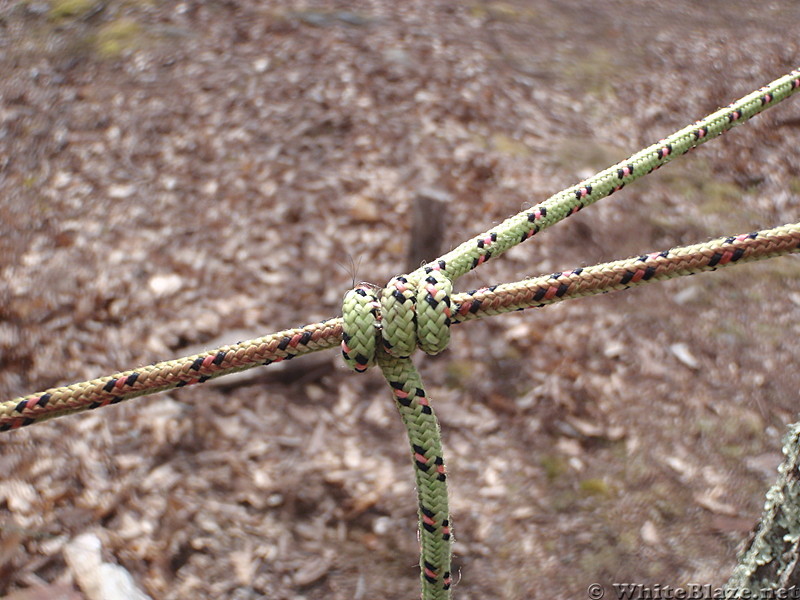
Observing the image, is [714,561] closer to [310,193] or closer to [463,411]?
[463,411]

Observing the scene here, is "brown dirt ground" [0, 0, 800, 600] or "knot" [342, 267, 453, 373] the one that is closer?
"knot" [342, 267, 453, 373]

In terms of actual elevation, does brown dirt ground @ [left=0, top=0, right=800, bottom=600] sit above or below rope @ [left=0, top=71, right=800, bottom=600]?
below

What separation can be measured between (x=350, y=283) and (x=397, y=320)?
3.31 ft

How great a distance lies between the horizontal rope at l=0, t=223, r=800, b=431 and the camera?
0.74 metres

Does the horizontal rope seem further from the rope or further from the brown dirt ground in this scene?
the brown dirt ground

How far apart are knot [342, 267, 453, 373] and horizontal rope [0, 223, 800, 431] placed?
2 centimetres

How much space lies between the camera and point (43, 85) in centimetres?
212

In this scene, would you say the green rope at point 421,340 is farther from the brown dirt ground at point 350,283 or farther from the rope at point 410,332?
the brown dirt ground at point 350,283

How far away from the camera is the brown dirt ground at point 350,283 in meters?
1.30

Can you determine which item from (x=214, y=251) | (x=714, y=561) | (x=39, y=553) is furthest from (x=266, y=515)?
(x=714, y=561)

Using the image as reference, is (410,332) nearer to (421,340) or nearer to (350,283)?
(421,340)

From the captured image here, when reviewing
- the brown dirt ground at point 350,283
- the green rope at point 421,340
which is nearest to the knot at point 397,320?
the green rope at point 421,340

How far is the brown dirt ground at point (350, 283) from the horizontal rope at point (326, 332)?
626 millimetres

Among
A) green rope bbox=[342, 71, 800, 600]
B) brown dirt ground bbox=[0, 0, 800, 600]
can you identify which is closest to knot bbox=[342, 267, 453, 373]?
green rope bbox=[342, 71, 800, 600]
